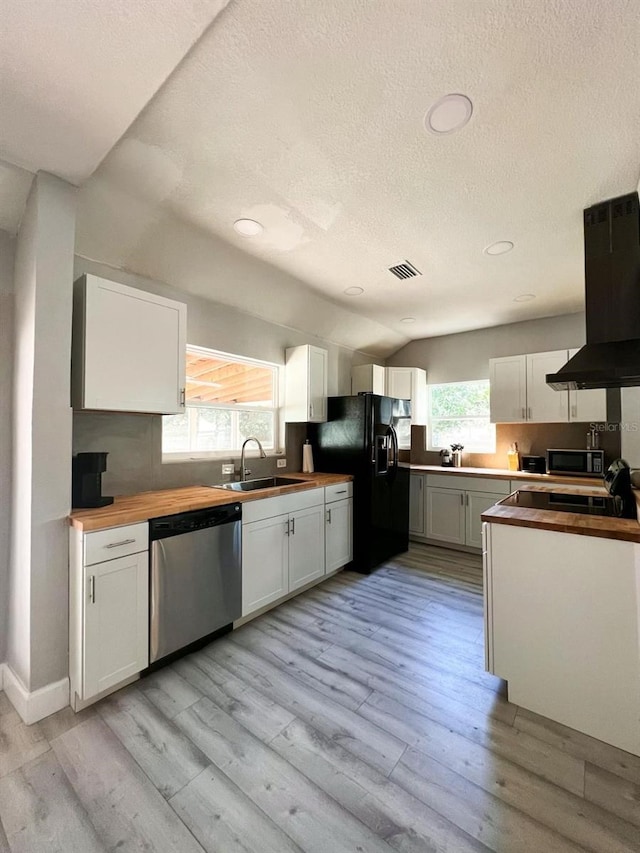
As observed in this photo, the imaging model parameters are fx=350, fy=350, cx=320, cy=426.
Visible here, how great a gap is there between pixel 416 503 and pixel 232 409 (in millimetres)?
2645

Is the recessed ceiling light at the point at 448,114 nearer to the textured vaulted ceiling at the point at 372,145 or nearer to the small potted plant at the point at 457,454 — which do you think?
the textured vaulted ceiling at the point at 372,145

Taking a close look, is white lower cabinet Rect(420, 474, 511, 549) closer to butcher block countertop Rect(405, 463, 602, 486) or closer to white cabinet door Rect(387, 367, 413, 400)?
butcher block countertop Rect(405, 463, 602, 486)

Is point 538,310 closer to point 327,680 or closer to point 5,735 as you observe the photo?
point 327,680

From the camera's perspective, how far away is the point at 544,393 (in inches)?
158

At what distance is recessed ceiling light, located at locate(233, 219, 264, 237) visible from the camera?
2376 millimetres

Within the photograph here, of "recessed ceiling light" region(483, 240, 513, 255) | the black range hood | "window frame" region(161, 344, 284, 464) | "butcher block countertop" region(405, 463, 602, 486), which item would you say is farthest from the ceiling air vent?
"butcher block countertop" region(405, 463, 602, 486)

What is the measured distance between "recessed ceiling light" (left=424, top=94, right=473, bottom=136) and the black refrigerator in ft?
7.54

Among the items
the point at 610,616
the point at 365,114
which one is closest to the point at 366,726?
the point at 610,616

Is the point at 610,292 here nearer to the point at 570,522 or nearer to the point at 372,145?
the point at 570,522

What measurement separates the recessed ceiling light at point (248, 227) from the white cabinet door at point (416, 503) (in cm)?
332

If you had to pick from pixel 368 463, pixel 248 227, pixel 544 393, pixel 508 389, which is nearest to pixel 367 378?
pixel 368 463

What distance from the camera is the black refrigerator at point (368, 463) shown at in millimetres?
3639

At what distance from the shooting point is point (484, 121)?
5.23 feet

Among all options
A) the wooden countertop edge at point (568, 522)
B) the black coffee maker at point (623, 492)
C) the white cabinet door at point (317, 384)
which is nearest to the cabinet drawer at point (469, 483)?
the white cabinet door at point (317, 384)
